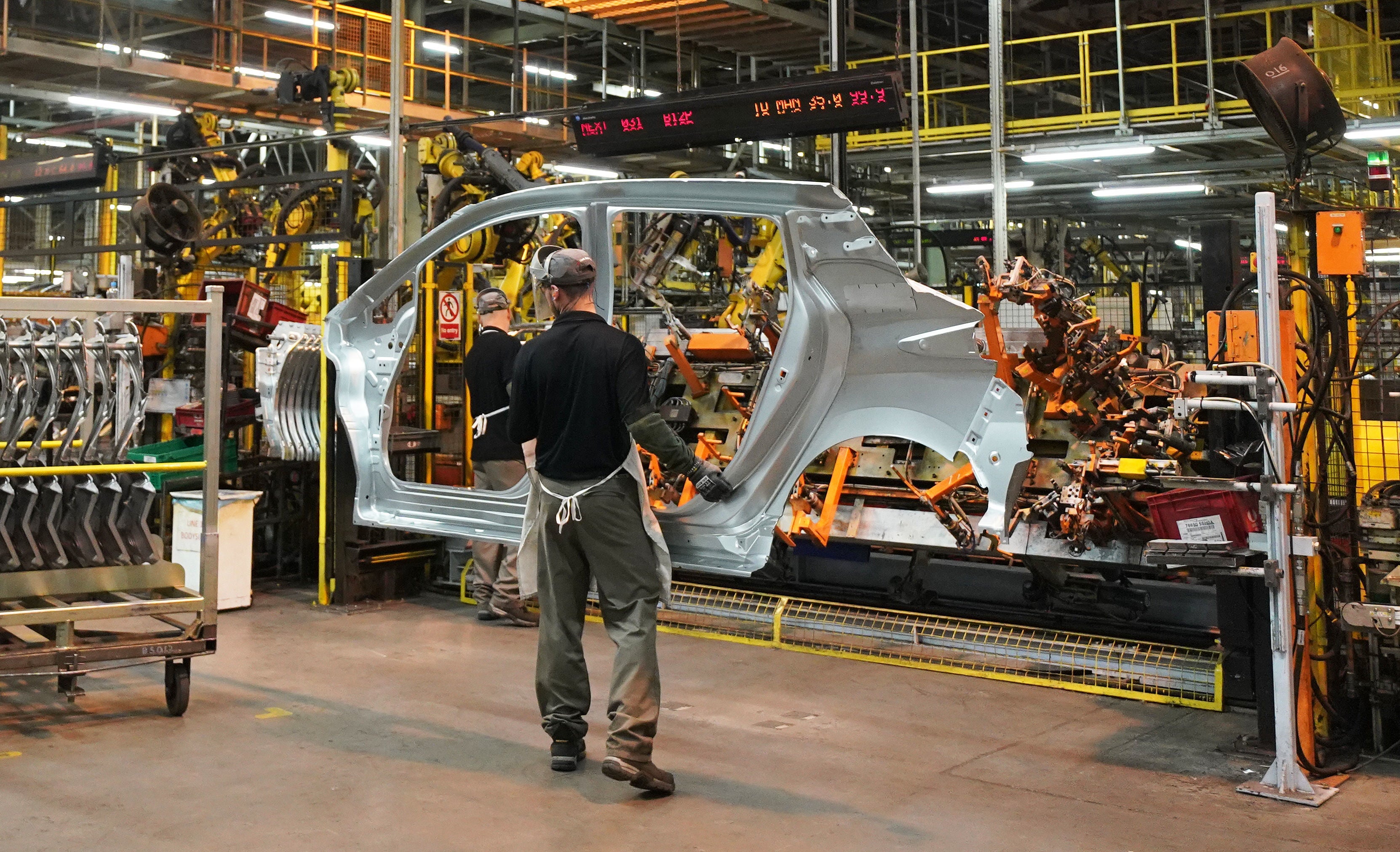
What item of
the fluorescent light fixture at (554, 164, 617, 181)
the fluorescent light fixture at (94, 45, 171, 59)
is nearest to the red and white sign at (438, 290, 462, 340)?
the fluorescent light fixture at (554, 164, 617, 181)

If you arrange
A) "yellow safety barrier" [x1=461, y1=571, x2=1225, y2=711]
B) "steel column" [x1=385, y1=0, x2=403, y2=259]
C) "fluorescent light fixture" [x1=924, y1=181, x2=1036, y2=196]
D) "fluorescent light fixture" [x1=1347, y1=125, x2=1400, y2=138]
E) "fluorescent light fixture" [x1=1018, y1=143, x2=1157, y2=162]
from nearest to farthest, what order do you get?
"yellow safety barrier" [x1=461, y1=571, x2=1225, y2=711] → "steel column" [x1=385, y1=0, x2=403, y2=259] → "fluorescent light fixture" [x1=1347, y1=125, x2=1400, y2=138] → "fluorescent light fixture" [x1=1018, y1=143, x2=1157, y2=162] → "fluorescent light fixture" [x1=924, y1=181, x2=1036, y2=196]

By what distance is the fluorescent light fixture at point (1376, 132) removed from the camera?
9273mm

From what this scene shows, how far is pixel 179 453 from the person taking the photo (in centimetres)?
756

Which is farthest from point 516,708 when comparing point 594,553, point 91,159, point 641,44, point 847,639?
point 641,44

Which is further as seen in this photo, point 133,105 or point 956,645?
point 133,105

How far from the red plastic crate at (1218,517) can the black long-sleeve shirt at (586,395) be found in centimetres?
184

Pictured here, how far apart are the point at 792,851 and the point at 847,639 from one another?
2.73 meters

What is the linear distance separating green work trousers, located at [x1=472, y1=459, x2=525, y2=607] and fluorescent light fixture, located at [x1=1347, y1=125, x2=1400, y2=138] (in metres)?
6.96

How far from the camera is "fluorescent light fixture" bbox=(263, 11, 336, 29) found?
14984 mm

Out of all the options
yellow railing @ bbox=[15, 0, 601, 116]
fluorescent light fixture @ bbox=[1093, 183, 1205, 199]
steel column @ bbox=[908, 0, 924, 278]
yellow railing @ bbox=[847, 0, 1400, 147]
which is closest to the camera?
steel column @ bbox=[908, 0, 924, 278]

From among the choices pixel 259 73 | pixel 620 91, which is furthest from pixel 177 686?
pixel 620 91

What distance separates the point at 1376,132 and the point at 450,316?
7013mm

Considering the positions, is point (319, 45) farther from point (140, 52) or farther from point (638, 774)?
point (638, 774)

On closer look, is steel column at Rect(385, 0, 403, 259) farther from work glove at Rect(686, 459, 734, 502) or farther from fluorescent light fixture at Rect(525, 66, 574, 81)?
fluorescent light fixture at Rect(525, 66, 574, 81)
